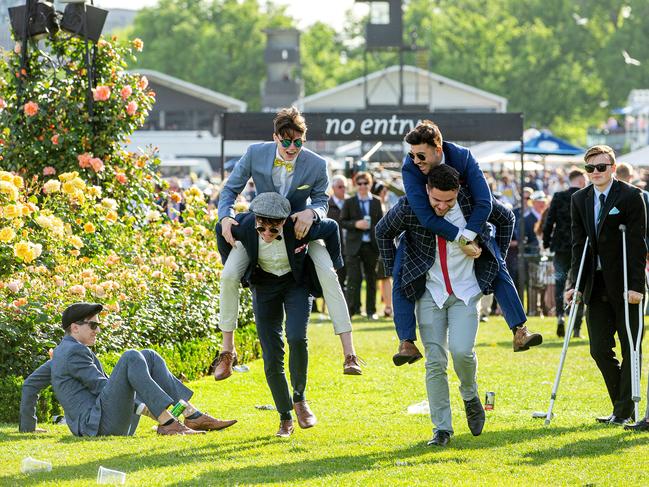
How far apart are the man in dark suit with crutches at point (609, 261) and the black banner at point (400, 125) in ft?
32.1

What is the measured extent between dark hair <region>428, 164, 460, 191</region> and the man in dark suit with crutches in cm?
171

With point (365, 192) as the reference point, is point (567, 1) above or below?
above

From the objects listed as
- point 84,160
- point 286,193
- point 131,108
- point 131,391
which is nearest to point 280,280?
point 286,193

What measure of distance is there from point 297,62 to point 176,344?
6363 centimetres

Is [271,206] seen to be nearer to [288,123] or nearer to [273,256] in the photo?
[273,256]

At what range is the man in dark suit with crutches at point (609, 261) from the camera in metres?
9.74

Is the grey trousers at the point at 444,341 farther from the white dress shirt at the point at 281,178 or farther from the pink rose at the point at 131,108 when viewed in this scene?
the pink rose at the point at 131,108

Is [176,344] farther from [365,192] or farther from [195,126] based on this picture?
[195,126]

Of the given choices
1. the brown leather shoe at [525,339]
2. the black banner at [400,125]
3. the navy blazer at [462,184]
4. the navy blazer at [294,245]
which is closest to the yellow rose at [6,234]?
the navy blazer at [294,245]

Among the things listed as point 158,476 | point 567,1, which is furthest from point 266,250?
point 567,1

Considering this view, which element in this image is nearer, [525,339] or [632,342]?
[525,339]

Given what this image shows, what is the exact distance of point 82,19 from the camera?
15.3m

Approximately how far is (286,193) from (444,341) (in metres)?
1.39

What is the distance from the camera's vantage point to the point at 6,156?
15.1 meters
